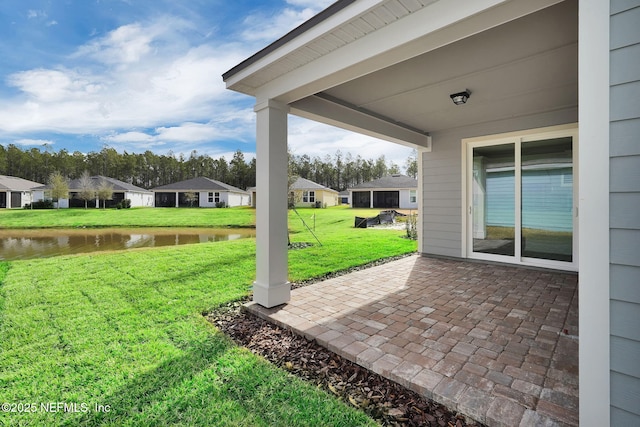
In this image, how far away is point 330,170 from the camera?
49.9 m

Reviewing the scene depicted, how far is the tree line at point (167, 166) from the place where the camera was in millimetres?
42125

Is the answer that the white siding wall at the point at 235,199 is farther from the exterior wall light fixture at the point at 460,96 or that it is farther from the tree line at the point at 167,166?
the exterior wall light fixture at the point at 460,96

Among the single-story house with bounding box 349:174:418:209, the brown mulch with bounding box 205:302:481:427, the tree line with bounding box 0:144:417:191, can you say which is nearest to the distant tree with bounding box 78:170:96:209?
the tree line with bounding box 0:144:417:191

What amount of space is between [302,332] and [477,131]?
5.21 m

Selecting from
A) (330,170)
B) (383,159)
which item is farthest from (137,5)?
(383,159)

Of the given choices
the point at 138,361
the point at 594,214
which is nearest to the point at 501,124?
the point at 594,214

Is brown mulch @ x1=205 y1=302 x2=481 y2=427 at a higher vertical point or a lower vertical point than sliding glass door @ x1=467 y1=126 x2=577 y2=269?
lower

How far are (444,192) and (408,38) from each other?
189 inches

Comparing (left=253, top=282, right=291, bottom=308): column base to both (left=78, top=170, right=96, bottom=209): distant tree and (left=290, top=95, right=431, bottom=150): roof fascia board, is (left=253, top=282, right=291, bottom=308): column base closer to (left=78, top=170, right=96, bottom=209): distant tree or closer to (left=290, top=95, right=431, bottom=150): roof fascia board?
(left=290, top=95, right=431, bottom=150): roof fascia board

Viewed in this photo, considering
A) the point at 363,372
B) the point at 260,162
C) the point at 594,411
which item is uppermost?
the point at 260,162

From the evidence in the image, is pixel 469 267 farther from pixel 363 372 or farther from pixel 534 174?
pixel 363 372

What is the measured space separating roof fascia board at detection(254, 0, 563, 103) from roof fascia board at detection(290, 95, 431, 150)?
60 cm

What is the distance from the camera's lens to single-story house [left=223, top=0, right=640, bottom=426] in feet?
4.71

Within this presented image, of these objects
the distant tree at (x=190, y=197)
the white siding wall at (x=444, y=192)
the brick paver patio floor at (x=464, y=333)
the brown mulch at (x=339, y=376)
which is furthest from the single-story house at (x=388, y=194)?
the brown mulch at (x=339, y=376)
